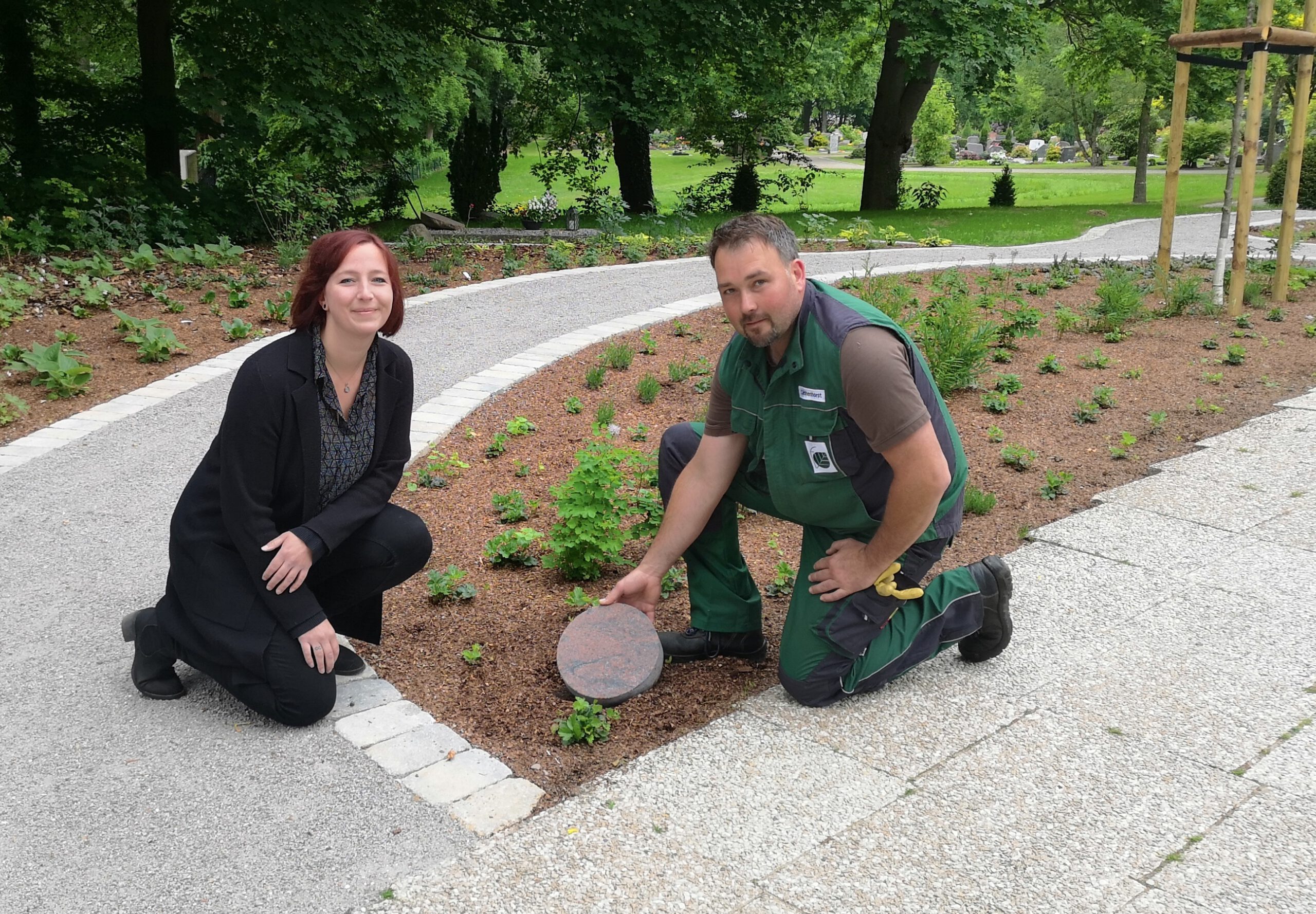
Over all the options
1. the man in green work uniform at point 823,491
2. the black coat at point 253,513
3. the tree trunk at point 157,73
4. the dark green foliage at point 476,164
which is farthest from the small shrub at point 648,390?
the dark green foliage at point 476,164

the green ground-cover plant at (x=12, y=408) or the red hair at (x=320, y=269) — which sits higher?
the red hair at (x=320, y=269)

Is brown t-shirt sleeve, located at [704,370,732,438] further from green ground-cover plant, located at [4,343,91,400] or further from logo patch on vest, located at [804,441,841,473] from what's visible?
green ground-cover plant, located at [4,343,91,400]

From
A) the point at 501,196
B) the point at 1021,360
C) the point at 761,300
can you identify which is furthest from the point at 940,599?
the point at 501,196

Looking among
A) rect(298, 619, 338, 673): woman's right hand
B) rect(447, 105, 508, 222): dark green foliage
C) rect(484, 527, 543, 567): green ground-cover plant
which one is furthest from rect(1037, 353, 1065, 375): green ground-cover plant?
rect(447, 105, 508, 222): dark green foliage

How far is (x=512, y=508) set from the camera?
4.78 m

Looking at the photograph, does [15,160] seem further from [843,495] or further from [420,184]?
[420,184]

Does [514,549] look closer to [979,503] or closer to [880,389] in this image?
[880,389]

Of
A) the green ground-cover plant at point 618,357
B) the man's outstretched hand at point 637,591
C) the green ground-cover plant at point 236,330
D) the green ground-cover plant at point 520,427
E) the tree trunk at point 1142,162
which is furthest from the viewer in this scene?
the tree trunk at point 1142,162

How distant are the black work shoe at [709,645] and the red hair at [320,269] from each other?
4.49 ft

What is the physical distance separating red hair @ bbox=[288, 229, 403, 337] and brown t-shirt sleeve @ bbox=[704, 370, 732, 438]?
3.33 ft

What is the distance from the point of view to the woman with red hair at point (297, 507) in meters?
3.10

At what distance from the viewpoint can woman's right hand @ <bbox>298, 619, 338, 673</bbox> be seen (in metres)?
3.11

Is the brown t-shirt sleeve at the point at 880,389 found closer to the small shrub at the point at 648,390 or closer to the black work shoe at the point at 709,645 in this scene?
the black work shoe at the point at 709,645

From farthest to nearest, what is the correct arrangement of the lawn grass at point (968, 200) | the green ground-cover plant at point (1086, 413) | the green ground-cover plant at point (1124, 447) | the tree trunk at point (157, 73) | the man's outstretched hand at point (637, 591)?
the lawn grass at point (968, 200) → the tree trunk at point (157, 73) → the green ground-cover plant at point (1086, 413) → the green ground-cover plant at point (1124, 447) → the man's outstretched hand at point (637, 591)
